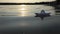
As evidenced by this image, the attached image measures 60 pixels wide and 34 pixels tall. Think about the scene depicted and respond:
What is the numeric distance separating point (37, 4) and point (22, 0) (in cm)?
67

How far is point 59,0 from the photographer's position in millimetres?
4984

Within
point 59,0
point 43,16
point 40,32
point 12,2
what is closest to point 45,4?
point 59,0

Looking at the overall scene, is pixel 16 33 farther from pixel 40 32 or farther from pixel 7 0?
pixel 7 0

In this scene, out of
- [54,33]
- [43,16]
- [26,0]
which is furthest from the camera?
[26,0]

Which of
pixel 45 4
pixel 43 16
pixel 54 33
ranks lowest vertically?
pixel 54 33

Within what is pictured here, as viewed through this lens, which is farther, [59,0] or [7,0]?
[7,0]

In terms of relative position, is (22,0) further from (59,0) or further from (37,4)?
(59,0)

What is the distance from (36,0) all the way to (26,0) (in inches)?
15.5

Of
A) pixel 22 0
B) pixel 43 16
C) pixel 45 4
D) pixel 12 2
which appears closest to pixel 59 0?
pixel 45 4

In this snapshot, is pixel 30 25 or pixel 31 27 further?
pixel 30 25

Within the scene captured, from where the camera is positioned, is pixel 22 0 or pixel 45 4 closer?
pixel 45 4

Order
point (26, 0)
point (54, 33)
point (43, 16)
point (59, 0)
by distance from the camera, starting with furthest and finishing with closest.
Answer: point (26, 0)
point (59, 0)
point (43, 16)
point (54, 33)

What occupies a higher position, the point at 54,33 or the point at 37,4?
the point at 37,4

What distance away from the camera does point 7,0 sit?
5348 millimetres
